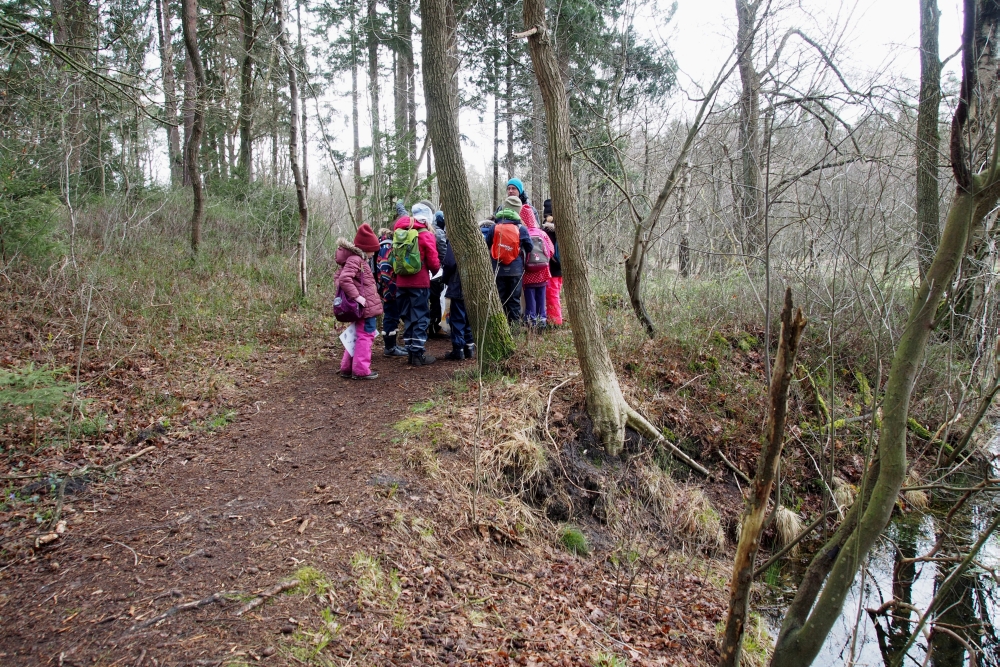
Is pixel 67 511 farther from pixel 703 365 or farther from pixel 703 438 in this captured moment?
pixel 703 365

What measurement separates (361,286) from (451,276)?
1.50 meters

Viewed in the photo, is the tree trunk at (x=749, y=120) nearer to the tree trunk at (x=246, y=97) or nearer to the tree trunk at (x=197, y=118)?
the tree trunk at (x=197, y=118)

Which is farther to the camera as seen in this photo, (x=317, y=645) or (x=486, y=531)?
(x=486, y=531)

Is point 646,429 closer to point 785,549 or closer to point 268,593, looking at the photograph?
point 785,549

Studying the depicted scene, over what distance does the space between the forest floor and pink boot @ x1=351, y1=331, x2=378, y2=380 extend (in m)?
1.22

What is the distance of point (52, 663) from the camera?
2.74 m

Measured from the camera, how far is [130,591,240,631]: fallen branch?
9.99ft

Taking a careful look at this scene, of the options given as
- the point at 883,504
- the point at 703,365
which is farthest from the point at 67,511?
the point at 703,365

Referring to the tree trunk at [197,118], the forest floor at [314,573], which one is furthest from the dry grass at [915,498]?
the tree trunk at [197,118]

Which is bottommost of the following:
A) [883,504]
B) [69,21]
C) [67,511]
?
[67,511]

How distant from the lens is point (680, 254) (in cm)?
968

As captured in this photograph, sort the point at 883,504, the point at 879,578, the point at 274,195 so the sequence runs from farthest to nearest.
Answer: the point at 274,195
the point at 879,578
the point at 883,504

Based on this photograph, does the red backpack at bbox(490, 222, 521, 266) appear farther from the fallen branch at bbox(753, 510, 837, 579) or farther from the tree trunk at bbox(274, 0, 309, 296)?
the fallen branch at bbox(753, 510, 837, 579)

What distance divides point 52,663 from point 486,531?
115 inches
